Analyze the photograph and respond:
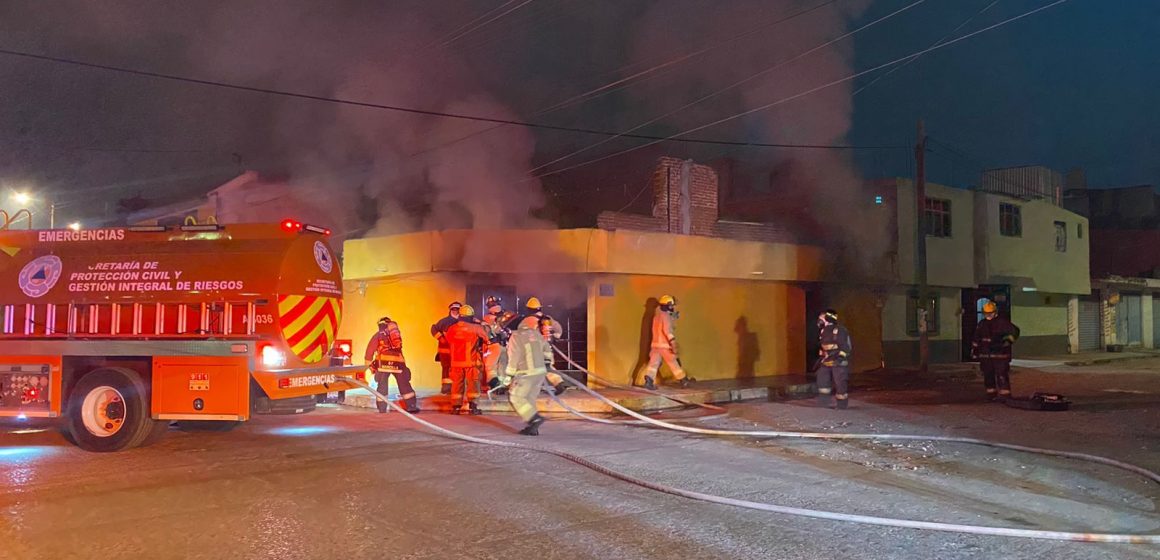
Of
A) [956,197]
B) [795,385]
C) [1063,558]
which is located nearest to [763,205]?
[956,197]

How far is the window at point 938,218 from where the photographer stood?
19.2 meters

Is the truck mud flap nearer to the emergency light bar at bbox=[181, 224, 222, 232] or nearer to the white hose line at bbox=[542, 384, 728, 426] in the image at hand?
the emergency light bar at bbox=[181, 224, 222, 232]

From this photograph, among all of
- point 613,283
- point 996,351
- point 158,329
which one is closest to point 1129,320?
point 996,351

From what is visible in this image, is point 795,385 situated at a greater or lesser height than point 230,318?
lesser

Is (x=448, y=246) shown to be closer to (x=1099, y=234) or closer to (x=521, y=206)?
(x=521, y=206)

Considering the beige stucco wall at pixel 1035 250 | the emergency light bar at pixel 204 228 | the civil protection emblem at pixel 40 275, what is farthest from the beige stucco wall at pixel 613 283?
the beige stucco wall at pixel 1035 250

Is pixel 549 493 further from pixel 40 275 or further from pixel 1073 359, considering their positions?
pixel 1073 359

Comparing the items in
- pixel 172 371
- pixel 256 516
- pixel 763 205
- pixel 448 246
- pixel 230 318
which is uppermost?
pixel 763 205

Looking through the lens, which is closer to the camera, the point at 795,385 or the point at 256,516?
the point at 256,516

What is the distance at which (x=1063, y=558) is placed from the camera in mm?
4234

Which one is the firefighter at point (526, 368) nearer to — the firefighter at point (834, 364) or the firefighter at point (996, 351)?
the firefighter at point (834, 364)

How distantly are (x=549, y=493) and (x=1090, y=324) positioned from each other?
2725 cm

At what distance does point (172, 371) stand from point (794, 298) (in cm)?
1149

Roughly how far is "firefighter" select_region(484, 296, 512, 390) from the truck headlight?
2.11m
